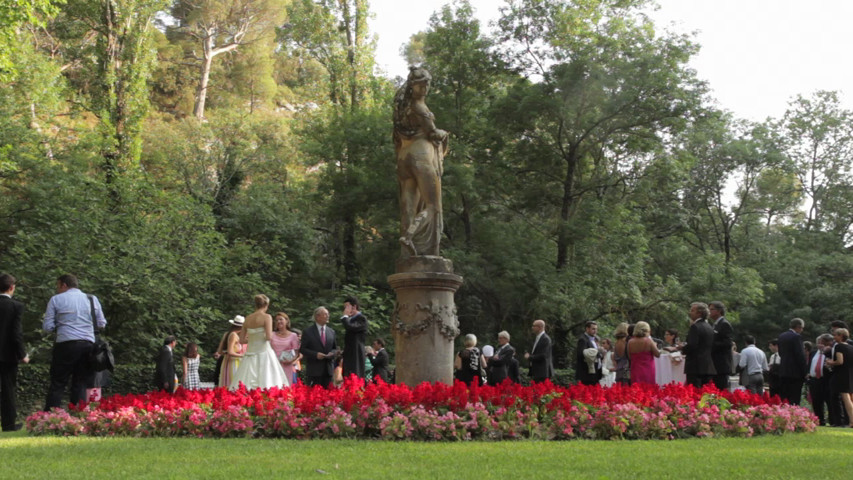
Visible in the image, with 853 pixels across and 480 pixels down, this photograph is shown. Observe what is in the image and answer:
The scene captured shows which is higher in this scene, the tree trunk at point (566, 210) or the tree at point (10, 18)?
the tree at point (10, 18)

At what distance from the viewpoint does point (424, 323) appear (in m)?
10.6

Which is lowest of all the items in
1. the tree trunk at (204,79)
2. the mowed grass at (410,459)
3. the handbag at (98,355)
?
the mowed grass at (410,459)

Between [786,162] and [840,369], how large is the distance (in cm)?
2403

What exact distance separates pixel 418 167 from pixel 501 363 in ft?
14.2

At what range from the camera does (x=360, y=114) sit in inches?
1035

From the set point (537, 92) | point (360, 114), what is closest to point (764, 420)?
point (537, 92)

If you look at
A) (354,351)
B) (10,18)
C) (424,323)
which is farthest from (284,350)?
(10,18)

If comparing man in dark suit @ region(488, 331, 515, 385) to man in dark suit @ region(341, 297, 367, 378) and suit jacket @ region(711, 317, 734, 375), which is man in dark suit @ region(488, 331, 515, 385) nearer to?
man in dark suit @ region(341, 297, 367, 378)

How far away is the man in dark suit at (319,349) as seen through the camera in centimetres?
1224

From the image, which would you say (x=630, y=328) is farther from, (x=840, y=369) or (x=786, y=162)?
(x=786, y=162)

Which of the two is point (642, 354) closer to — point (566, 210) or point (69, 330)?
point (69, 330)

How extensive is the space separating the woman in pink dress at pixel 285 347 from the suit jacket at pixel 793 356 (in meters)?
7.93

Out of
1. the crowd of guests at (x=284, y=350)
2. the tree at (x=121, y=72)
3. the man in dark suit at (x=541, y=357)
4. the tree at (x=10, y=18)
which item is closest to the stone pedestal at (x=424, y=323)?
the crowd of guests at (x=284, y=350)

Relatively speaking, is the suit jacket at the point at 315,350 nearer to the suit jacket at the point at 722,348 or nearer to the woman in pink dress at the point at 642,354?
the woman in pink dress at the point at 642,354
